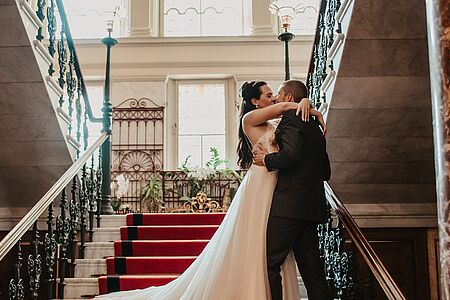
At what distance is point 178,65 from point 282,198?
8501mm

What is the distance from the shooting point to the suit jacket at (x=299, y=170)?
11.5 feet

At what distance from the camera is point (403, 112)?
205 inches

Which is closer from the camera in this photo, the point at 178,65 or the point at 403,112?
the point at 403,112

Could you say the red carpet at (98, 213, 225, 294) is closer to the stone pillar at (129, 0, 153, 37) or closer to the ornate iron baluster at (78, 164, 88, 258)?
the ornate iron baluster at (78, 164, 88, 258)

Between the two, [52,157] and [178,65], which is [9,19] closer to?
[52,157]

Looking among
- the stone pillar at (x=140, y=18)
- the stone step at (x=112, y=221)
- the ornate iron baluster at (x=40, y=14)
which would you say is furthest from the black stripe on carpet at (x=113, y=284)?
the stone pillar at (x=140, y=18)

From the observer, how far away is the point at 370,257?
344cm

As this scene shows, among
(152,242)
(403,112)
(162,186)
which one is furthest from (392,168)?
(162,186)

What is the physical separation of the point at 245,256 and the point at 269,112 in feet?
2.84

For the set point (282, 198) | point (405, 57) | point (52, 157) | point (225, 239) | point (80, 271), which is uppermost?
point (405, 57)

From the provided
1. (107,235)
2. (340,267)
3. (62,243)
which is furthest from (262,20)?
(340,267)

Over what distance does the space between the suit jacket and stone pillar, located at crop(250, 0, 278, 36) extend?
8516mm

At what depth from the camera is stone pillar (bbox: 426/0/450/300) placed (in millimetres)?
2225

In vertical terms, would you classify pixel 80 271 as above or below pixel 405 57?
below
